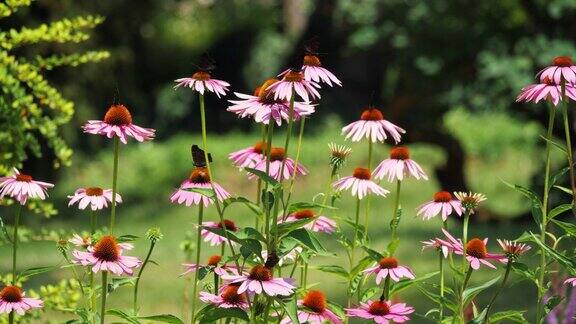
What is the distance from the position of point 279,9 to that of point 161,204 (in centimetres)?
592

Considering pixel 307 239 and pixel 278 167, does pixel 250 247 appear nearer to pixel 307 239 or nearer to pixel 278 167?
pixel 307 239

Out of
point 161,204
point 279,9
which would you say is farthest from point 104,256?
point 279,9

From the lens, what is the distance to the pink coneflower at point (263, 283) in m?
2.46

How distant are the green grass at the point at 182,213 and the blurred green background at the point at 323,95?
3 centimetres

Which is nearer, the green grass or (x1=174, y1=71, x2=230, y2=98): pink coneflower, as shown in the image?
(x1=174, y1=71, x2=230, y2=98): pink coneflower

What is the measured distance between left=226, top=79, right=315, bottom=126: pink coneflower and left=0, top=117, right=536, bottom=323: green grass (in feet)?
14.3

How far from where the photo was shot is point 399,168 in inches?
118

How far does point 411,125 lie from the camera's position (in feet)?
33.4

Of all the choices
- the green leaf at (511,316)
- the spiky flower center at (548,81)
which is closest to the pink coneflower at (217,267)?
the green leaf at (511,316)

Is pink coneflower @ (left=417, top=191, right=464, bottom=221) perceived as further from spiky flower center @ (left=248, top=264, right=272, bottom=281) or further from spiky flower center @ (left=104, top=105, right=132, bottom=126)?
spiky flower center @ (left=104, top=105, right=132, bottom=126)

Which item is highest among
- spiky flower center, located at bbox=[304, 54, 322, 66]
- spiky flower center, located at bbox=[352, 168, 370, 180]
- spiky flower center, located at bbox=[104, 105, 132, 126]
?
spiky flower center, located at bbox=[304, 54, 322, 66]

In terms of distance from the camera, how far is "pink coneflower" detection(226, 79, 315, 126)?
8.36ft

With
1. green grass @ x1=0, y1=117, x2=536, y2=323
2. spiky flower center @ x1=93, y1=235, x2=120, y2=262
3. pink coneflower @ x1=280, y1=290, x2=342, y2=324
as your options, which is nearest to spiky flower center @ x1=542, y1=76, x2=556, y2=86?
pink coneflower @ x1=280, y1=290, x2=342, y2=324

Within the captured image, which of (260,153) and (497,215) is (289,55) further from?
(260,153)
